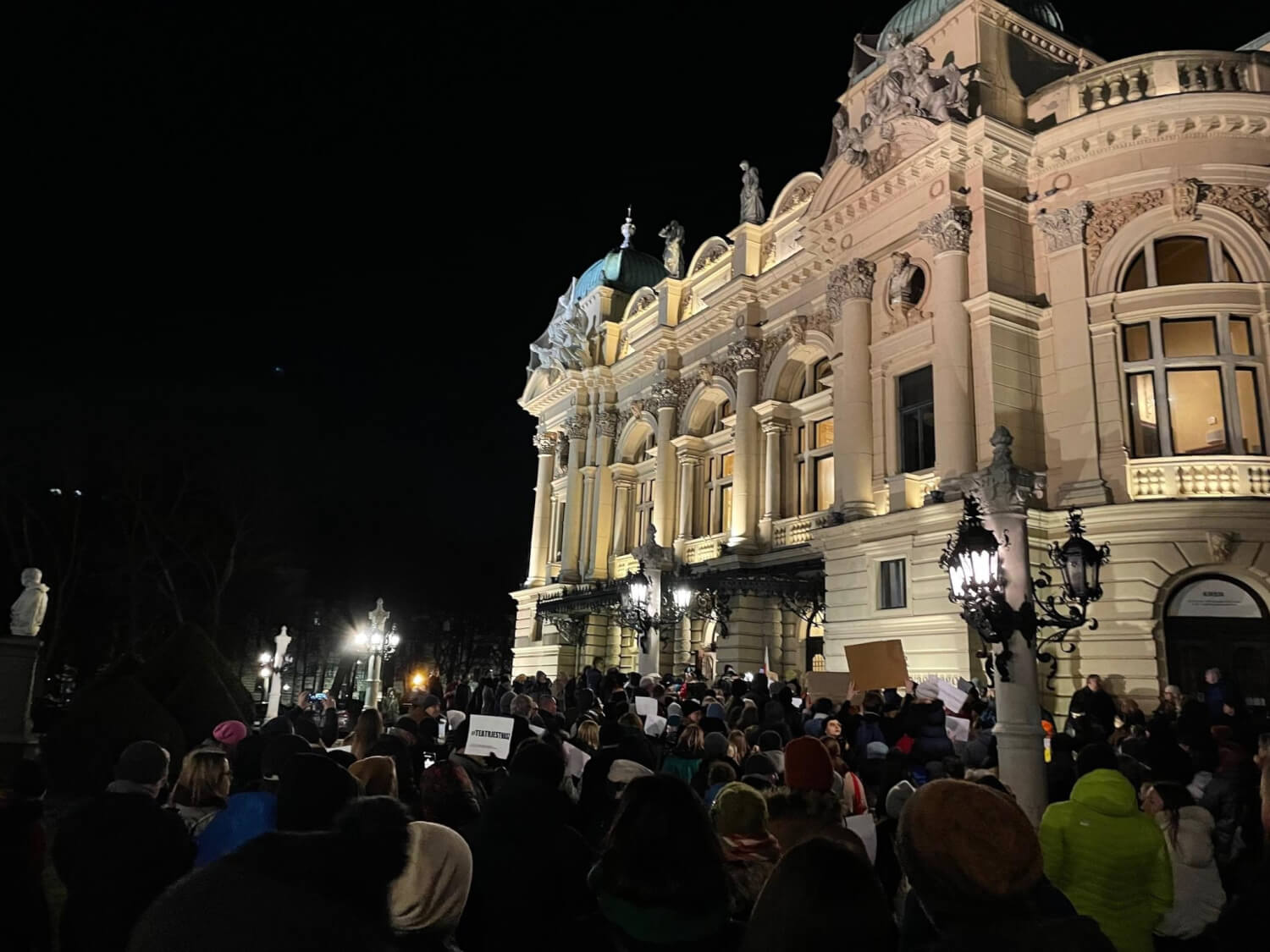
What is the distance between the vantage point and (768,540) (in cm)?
2869

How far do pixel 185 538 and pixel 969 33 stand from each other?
33116 mm

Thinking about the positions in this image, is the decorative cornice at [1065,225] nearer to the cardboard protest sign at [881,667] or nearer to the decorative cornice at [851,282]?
the decorative cornice at [851,282]

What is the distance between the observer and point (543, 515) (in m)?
43.1

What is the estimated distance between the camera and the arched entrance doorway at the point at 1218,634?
58.2 ft

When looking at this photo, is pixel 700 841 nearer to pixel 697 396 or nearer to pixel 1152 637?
pixel 1152 637

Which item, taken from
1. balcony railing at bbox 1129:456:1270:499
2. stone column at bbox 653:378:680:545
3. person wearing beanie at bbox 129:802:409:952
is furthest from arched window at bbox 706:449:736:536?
person wearing beanie at bbox 129:802:409:952

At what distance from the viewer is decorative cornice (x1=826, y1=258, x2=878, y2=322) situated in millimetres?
24203

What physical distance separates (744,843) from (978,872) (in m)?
1.81

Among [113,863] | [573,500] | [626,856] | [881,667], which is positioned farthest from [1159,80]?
[573,500]

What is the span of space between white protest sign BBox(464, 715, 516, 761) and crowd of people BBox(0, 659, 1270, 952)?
116 cm

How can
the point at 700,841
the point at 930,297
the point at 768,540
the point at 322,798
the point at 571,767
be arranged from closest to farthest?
the point at 700,841, the point at 322,798, the point at 571,767, the point at 930,297, the point at 768,540

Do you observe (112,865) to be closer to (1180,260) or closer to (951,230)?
(951,230)

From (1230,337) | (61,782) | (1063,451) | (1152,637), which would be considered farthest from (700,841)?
(1230,337)

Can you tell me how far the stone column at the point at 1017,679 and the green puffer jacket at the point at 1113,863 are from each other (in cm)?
351
